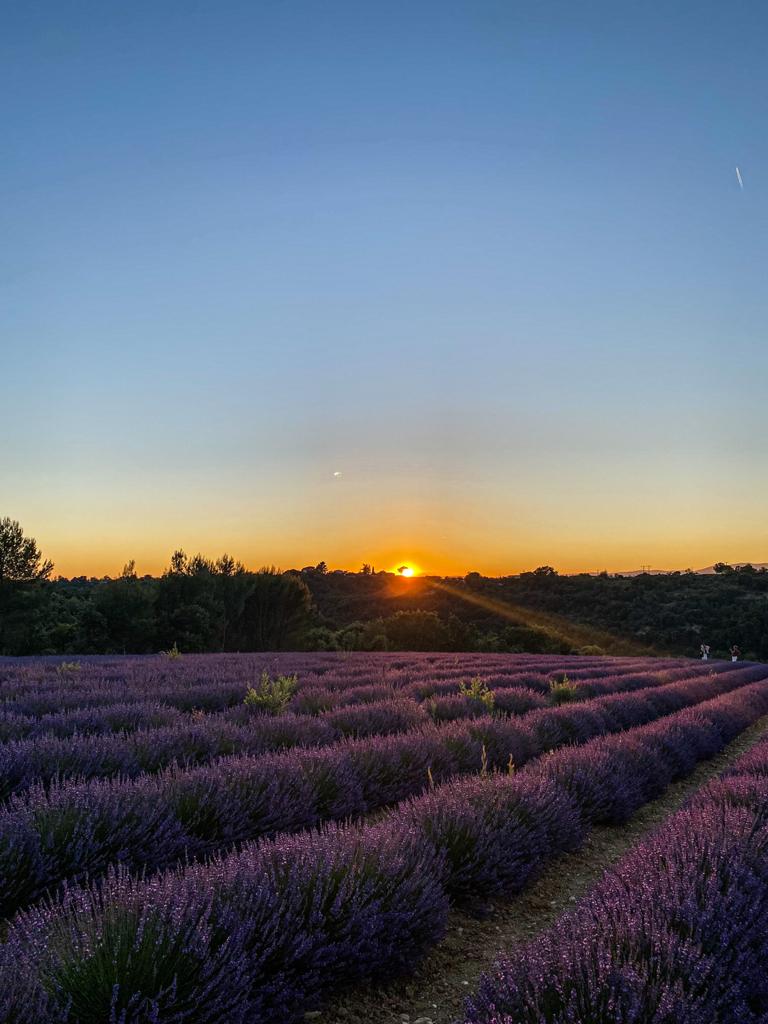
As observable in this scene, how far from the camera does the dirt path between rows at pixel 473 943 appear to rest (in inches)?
98.3

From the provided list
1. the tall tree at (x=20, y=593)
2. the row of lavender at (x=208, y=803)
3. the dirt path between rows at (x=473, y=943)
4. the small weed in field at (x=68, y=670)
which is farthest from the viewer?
the tall tree at (x=20, y=593)

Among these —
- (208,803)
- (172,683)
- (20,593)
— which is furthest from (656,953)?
(20,593)

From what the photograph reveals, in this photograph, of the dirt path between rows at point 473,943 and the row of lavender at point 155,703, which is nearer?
the dirt path between rows at point 473,943

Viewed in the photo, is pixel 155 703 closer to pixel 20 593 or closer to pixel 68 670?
pixel 68 670

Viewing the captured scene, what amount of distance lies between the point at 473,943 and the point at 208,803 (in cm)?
162

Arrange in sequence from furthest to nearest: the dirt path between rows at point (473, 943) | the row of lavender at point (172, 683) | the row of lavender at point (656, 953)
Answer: the row of lavender at point (172, 683)
the dirt path between rows at point (473, 943)
the row of lavender at point (656, 953)

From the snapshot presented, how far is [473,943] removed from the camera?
123 inches

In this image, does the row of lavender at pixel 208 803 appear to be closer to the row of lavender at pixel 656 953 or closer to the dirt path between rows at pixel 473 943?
the dirt path between rows at pixel 473 943

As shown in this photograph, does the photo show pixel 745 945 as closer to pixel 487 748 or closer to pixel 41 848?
pixel 41 848

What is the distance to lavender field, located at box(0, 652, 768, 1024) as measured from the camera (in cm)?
188

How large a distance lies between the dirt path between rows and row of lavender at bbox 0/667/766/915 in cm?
85

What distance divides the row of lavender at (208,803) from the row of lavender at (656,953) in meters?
1.40

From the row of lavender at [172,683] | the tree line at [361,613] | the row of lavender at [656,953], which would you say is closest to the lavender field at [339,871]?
the row of lavender at [656,953]

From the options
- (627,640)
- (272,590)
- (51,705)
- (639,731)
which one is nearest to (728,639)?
(627,640)
